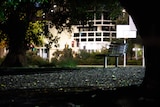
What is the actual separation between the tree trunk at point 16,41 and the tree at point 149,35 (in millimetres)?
21593

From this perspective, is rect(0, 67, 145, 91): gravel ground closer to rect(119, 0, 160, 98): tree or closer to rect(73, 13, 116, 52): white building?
rect(119, 0, 160, 98): tree

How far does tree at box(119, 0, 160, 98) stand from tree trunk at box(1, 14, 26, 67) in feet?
70.8

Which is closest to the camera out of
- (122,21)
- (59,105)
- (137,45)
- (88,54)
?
(137,45)

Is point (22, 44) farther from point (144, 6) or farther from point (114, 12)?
point (144, 6)

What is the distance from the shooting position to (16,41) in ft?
90.6

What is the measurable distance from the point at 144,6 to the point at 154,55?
25.4 inches

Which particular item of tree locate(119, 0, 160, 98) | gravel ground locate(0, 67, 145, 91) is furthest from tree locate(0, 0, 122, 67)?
tree locate(119, 0, 160, 98)

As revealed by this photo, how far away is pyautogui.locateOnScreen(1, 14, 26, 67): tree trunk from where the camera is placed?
27125mm

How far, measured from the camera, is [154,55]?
562cm

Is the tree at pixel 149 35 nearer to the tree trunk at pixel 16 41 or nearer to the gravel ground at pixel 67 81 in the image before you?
the gravel ground at pixel 67 81

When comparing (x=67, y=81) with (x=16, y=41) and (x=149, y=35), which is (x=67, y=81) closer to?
(x=149, y=35)

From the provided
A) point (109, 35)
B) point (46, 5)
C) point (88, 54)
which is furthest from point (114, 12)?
point (109, 35)

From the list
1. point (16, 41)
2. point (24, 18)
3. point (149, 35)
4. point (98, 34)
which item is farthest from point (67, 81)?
point (98, 34)

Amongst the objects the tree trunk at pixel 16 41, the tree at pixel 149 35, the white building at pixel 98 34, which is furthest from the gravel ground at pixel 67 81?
the white building at pixel 98 34
